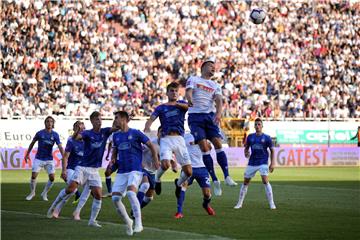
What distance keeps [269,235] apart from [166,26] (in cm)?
3613

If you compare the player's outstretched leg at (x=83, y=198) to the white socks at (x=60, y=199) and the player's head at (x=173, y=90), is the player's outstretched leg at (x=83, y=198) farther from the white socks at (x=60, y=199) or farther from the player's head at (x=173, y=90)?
the player's head at (x=173, y=90)

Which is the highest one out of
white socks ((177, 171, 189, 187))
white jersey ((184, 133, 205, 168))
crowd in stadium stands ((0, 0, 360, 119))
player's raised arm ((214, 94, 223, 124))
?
crowd in stadium stands ((0, 0, 360, 119))

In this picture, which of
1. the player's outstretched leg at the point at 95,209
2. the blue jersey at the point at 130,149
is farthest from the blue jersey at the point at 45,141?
the blue jersey at the point at 130,149

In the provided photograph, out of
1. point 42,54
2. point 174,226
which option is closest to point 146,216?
point 174,226

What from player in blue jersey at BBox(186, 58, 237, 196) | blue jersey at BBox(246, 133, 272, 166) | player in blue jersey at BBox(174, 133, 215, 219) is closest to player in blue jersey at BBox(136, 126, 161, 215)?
player in blue jersey at BBox(174, 133, 215, 219)

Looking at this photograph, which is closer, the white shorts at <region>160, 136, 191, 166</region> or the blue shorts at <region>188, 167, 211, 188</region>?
the white shorts at <region>160, 136, 191, 166</region>

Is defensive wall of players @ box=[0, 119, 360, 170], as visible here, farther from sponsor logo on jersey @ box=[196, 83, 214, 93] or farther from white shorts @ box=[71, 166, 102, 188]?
white shorts @ box=[71, 166, 102, 188]

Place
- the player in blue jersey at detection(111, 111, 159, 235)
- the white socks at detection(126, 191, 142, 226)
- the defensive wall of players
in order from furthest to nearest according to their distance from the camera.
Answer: the defensive wall of players, the player in blue jersey at detection(111, 111, 159, 235), the white socks at detection(126, 191, 142, 226)

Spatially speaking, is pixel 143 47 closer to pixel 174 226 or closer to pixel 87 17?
pixel 87 17

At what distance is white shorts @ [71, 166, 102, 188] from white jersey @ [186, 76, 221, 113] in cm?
321

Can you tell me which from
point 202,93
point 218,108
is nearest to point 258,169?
point 202,93

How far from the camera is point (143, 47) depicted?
49.4 meters

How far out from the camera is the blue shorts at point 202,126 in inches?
768

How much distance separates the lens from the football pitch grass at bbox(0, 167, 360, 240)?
1550 centimetres
